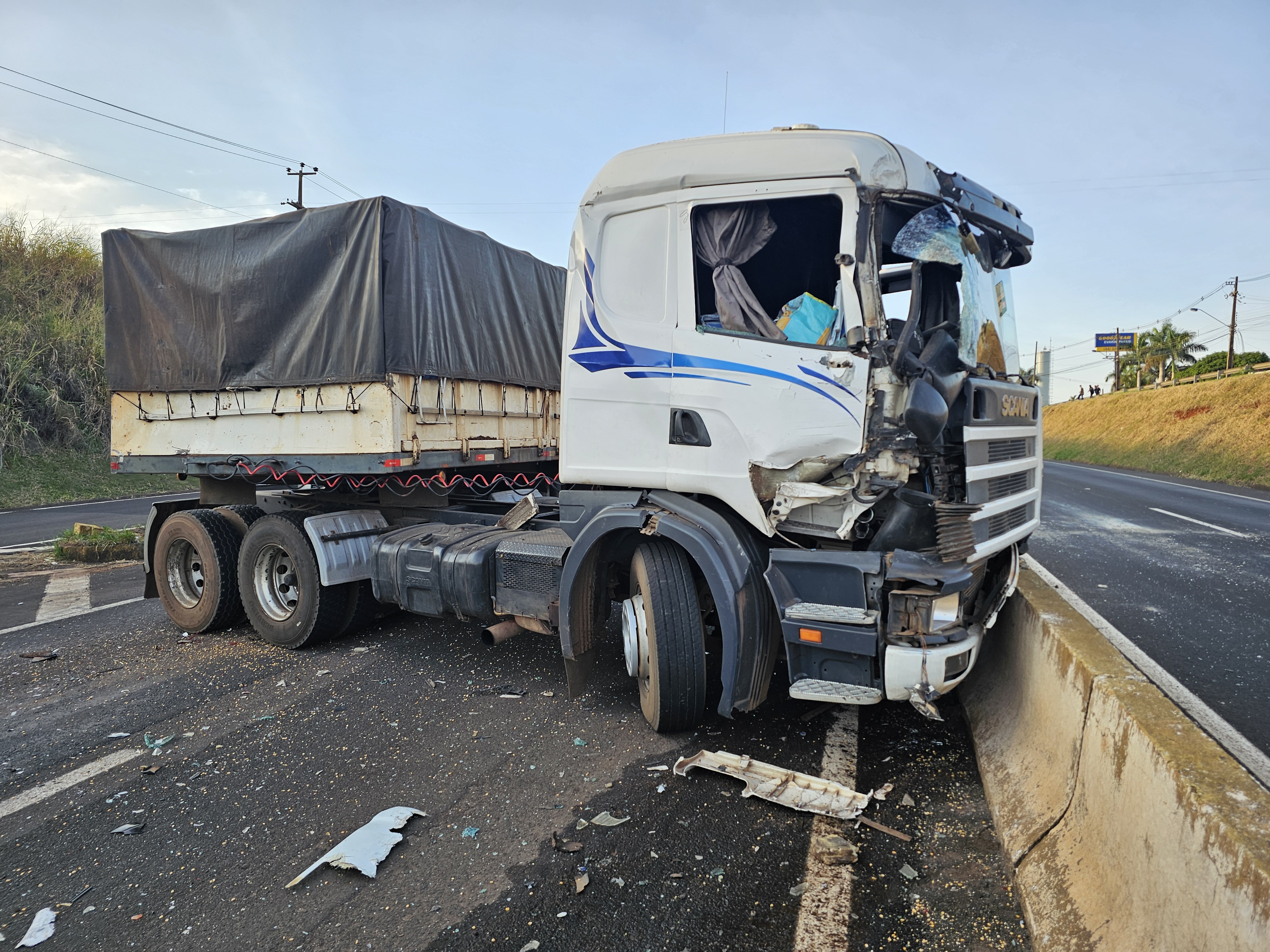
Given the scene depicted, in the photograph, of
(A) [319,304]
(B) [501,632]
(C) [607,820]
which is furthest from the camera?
(A) [319,304]

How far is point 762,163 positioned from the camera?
11.9 feet

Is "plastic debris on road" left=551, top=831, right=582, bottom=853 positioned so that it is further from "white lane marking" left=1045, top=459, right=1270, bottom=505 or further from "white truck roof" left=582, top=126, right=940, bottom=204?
"white lane marking" left=1045, top=459, right=1270, bottom=505

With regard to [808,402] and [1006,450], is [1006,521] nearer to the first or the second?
[1006,450]

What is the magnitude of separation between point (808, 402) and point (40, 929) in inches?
143

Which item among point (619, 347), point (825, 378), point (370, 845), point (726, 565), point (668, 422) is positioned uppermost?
point (619, 347)

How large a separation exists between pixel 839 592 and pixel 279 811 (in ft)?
9.08

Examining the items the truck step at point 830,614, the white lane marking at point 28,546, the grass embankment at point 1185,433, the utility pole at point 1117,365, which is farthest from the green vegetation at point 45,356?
the utility pole at point 1117,365

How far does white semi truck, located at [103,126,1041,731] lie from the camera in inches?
131

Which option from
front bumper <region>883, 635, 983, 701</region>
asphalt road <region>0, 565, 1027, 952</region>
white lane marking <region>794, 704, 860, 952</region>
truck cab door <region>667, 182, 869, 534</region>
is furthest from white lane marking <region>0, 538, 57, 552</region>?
front bumper <region>883, 635, 983, 701</region>

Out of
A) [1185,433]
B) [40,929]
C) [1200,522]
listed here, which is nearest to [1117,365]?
[1185,433]

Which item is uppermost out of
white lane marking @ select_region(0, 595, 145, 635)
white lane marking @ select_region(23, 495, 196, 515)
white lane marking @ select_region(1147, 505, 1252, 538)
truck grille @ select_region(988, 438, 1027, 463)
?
truck grille @ select_region(988, 438, 1027, 463)

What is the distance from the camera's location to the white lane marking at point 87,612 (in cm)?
652

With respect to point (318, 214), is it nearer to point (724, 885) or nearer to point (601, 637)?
point (601, 637)

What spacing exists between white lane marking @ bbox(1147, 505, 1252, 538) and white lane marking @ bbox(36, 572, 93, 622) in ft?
43.7
